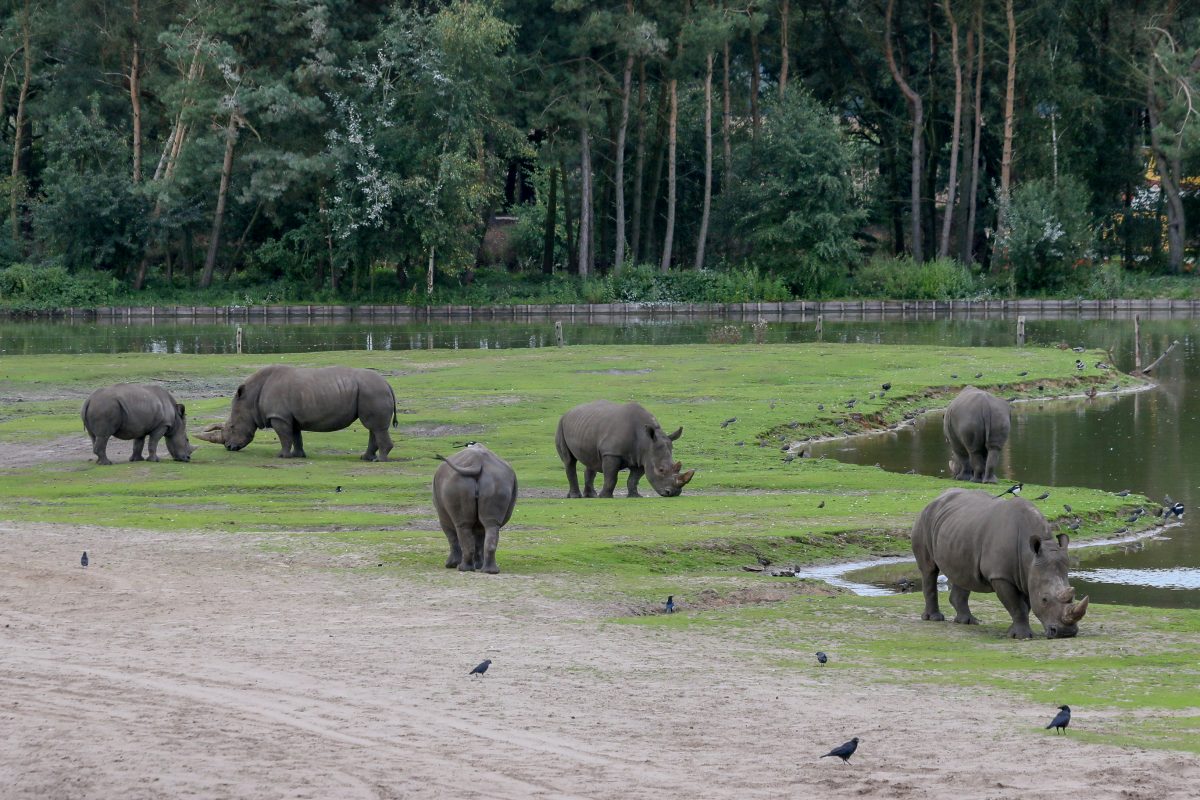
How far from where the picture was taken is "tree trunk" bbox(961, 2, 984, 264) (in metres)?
86.4

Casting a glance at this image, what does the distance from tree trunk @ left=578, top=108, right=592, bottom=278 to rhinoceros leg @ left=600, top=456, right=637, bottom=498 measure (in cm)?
5955

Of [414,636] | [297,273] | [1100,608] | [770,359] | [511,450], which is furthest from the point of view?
[297,273]

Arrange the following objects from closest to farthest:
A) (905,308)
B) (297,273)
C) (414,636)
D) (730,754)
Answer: (730,754) → (414,636) → (905,308) → (297,273)

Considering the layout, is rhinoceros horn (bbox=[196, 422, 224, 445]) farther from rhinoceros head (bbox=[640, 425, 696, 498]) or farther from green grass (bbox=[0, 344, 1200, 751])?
rhinoceros head (bbox=[640, 425, 696, 498])

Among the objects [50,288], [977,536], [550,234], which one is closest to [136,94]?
[50,288]

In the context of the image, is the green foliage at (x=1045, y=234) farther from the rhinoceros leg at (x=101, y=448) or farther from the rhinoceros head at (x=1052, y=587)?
the rhinoceros head at (x=1052, y=587)

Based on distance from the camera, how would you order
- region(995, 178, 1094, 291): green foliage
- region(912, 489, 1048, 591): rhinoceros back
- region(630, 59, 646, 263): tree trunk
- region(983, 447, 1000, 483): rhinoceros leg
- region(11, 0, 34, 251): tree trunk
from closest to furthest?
region(912, 489, 1048, 591): rhinoceros back
region(983, 447, 1000, 483): rhinoceros leg
region(995, 178, 1094, 291): green foliage
region(630, 59, 646, 263): tree trunk
region(11, 0, 34, 251): tree trunk

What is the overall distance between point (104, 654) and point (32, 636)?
1.02 m

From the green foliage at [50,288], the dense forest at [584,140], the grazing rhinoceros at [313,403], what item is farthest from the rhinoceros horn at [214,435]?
the green foliage at [50,288]

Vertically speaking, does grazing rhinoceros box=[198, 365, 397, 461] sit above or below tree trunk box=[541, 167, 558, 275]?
below

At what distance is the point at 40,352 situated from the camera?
56156mm

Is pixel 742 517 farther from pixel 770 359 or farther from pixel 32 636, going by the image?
pixel 770 359

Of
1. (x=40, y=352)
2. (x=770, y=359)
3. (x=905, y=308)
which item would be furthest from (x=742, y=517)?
(x=905, y=308)

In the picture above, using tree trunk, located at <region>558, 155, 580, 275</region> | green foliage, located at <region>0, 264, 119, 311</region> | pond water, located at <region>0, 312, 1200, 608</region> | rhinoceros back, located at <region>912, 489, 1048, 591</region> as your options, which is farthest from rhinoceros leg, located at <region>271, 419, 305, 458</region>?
tree trunk, located at <region>558, 155, 580, 275</region>
